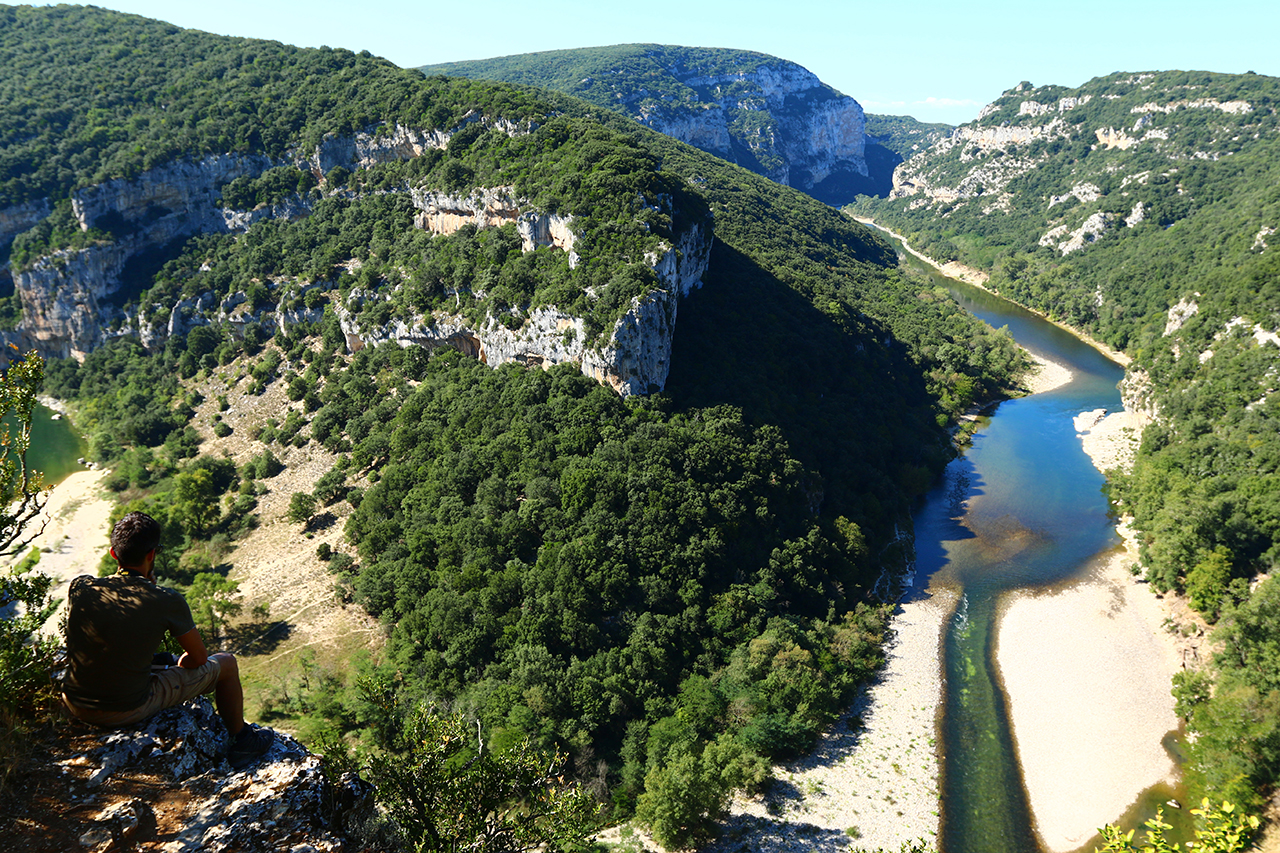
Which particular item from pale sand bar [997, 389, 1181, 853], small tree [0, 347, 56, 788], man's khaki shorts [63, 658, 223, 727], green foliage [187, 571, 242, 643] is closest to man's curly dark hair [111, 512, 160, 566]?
small tree [0, 347, 56, 788]

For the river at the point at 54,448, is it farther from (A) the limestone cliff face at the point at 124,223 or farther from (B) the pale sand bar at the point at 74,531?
(A) the limestone cliff face at the point at 124,223

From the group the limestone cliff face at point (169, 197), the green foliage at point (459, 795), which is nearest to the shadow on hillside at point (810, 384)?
the green foliage at point (459, 795)

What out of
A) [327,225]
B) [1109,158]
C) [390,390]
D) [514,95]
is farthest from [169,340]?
[1109,158]

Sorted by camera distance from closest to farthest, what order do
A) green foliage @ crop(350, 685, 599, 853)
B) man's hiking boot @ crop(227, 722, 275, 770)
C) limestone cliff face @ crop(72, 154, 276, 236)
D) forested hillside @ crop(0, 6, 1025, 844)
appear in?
man's hiking boot @ crop(227, 722, 275, 770), green foliage @ crop(350, 685, 599, 853), forested hillside @ crop(0, 6, 1025, 844), limestone cliff face @ crop(72, 154, 276, 236)

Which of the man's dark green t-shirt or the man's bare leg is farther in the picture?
the man's bare leg

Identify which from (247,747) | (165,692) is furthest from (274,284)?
(247,747)

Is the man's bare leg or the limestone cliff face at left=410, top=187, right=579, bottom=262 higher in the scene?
A: the limestone cliff face at left=410, top=187, right=579, bottom=262

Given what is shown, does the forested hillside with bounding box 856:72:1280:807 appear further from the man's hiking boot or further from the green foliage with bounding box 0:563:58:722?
the green foliage with bounding box 0:563:58:722
